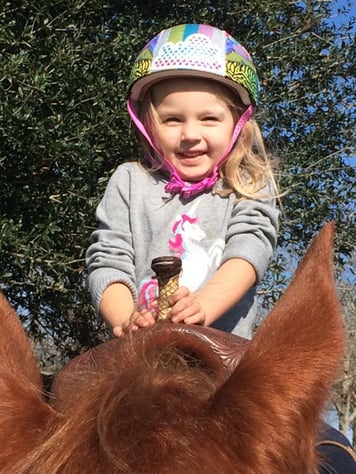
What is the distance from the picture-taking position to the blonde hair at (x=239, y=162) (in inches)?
109

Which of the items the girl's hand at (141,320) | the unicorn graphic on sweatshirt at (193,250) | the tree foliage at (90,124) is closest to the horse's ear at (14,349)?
the girl's hand at (141,320)

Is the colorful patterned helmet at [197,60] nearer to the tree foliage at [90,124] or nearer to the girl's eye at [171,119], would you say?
the girl's eye at [171,119]

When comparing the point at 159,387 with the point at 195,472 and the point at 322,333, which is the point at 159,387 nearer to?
Result: the point at 195,472

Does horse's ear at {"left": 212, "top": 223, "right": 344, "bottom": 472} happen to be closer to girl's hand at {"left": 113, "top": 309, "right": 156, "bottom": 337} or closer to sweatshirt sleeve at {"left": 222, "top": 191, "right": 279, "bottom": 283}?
girl's hand at {"left": 113, "top": 309, "right": 156, "bottom": 337}

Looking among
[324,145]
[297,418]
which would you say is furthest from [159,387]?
[324,145]

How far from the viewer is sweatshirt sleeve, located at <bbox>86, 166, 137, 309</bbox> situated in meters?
2.60

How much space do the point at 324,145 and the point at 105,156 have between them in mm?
2673

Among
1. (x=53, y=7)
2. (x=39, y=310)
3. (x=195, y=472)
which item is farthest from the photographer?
(x=39, y=310)

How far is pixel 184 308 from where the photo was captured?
2.07 meters

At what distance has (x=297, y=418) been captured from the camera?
4.77 feet

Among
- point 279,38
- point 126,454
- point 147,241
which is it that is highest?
point 279,38

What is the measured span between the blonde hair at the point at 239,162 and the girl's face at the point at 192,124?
2 centimetres

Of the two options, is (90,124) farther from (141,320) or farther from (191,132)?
(141,320)

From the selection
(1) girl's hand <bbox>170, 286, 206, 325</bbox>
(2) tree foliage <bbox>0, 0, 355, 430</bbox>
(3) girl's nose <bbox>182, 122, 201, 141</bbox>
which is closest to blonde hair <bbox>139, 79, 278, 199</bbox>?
(3) girl's nose <bbox>182, 122, 201, 141</bbox>
